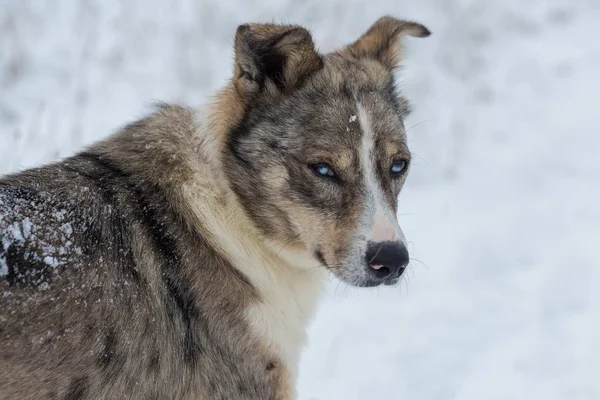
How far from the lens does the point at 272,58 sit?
3.09 m

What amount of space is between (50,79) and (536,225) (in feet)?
14.7

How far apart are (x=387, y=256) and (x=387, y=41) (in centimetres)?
132

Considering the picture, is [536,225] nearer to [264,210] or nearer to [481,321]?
[481,321]

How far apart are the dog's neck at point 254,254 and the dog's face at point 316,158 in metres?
0.05

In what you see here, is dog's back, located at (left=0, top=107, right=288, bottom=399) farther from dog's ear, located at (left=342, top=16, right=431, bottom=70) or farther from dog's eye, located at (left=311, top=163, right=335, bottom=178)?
dog's ear, located at (left=342, top=16, right=431, bottom=70)

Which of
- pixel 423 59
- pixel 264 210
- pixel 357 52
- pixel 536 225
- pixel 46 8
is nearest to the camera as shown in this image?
pixel 264 210

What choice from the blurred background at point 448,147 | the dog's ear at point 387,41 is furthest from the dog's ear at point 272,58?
the blurred background at point 448,147

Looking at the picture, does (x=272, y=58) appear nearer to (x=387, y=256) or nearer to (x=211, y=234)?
(x=211, y=234)

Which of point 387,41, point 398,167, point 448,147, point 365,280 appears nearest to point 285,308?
point 365,280

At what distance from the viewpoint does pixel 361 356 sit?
430 cm

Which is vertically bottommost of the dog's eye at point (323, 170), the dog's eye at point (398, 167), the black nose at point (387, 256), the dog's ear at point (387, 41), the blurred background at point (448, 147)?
the blurred background at point (448, 147)

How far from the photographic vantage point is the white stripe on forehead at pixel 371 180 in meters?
2.91

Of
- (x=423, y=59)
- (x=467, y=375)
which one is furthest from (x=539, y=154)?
(x=467, y=375)

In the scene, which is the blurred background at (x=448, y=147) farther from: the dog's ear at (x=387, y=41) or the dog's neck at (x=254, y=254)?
the dog's ear at (x=387, y=41)
